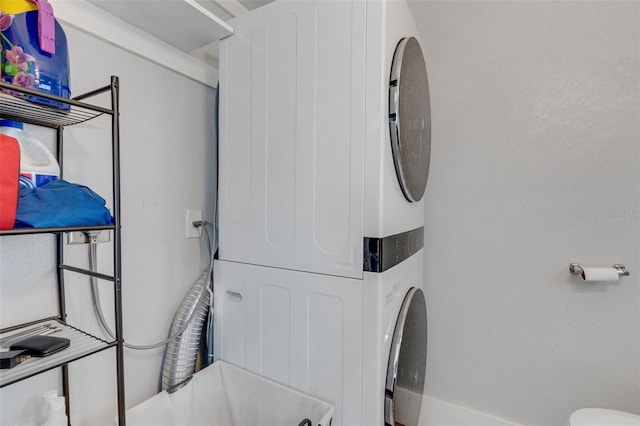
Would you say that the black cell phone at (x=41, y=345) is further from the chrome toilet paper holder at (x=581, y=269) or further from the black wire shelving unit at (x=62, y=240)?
the chrome toilet paper holder at (x=581, y=269)

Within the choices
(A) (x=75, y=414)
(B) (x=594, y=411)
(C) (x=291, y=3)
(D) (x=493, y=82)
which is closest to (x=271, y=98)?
(C) (x=291, y=3)

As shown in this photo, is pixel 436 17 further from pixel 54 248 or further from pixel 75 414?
pixel 75 414

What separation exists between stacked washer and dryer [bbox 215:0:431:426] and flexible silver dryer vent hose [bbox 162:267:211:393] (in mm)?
73

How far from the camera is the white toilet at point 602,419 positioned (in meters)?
1.16

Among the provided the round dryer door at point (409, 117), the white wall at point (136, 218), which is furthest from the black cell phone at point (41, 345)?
the round dryer door at point (409, 117)

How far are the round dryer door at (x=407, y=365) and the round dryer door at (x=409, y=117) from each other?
0.48 meters

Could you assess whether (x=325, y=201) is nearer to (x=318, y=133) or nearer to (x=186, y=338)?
(x=318, y=133)

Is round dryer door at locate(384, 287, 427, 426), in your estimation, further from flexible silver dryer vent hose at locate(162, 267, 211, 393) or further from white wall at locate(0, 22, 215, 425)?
white wall at locate(0, 22, 215, 425)

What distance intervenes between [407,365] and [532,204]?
1.02 m

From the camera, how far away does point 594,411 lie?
4.06 feet

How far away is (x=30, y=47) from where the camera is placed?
0.72 m

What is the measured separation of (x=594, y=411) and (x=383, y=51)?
1.61 metres

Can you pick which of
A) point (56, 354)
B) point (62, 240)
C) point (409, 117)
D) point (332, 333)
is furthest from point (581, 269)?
point (62, 240)

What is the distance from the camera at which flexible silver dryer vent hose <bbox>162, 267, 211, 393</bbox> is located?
Result: 4.20 ft
